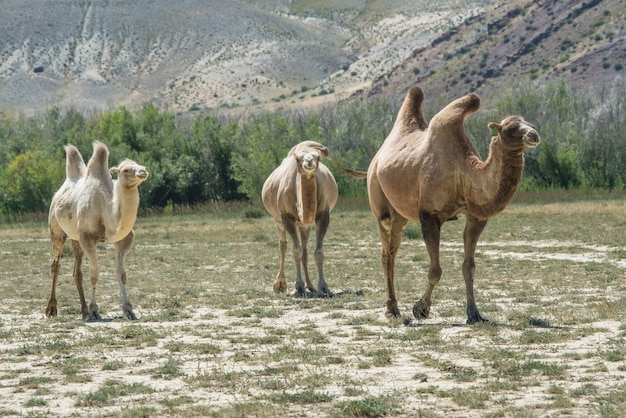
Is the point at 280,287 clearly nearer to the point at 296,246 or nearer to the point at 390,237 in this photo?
the point at 296,246

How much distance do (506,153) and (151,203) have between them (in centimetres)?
3697

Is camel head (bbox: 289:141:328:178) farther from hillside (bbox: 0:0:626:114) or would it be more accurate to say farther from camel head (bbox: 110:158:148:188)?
hillside (bbox: 0:0:626:114)

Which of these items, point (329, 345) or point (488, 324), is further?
point (488, 324)

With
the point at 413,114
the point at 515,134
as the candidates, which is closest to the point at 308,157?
the point at 413,114

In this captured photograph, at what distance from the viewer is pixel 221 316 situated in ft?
40.2

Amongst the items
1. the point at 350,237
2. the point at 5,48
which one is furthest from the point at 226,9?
the point at 350,237

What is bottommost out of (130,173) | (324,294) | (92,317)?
(324,294)

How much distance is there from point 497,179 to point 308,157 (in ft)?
13.7

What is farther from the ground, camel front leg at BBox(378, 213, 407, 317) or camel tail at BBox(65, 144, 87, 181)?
camel tail at BBox(65, 144, 87, 181)

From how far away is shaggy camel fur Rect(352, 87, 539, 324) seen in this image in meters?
9.80

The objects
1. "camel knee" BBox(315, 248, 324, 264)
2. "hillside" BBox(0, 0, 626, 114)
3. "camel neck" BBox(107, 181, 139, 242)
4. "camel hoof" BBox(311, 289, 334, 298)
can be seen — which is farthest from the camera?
"hillside" BBox(0, 0, 626, 114)

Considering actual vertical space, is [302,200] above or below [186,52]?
below

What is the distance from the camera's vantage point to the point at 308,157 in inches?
536

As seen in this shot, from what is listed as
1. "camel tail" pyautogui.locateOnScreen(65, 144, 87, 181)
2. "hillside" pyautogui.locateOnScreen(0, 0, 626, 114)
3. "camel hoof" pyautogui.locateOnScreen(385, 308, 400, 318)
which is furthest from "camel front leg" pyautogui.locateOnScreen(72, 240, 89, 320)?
"hillside" pyautogui.locateOnScreen(0, 0, 626, 114)
